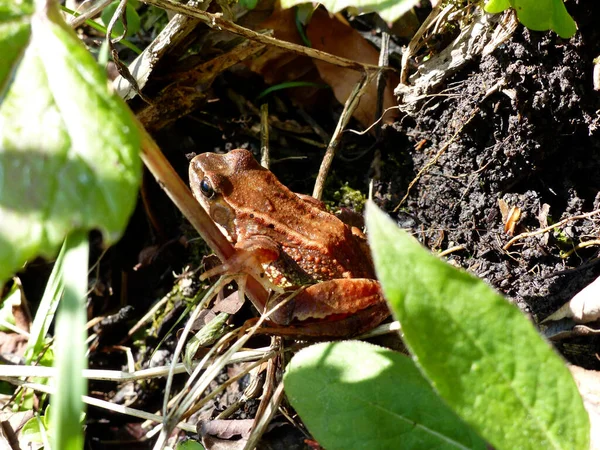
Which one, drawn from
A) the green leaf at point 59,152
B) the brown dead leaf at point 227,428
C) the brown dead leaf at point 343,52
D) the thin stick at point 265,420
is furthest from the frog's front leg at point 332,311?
the green leaf at point 59,152

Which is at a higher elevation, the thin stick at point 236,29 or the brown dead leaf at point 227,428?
the thin stick at point 236,29

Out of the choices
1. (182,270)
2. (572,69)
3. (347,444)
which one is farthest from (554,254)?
(182,270)

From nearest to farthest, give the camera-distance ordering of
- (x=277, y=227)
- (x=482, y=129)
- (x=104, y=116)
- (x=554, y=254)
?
(x=104, y=116) → (x=554, y=254) → (x=482, y=129) → (x=277, y=227)

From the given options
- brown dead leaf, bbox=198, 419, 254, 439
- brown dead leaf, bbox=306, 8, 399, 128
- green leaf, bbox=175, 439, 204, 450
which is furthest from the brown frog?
brown dead leaf, bbox=306, 8, 399, 128

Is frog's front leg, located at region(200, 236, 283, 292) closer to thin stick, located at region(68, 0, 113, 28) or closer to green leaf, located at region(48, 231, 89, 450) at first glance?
green leaf, located at region(48, 231, 89, 450)

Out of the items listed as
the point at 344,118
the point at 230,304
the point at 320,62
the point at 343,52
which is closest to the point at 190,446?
the point at 230,304

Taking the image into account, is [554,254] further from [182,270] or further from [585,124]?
[182,270]

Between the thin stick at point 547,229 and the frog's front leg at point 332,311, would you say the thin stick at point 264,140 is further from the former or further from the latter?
the thin stick at point 547,229
